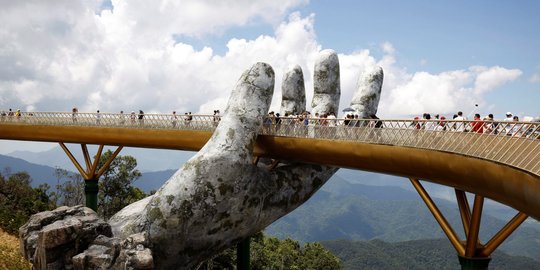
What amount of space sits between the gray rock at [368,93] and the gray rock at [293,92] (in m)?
3.12

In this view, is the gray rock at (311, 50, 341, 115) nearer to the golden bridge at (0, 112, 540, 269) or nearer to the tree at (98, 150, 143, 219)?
the golden bridge at (0, 112, 540, 269)

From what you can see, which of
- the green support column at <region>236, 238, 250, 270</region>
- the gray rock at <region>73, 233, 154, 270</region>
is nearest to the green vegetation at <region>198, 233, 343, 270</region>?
the green support column at <region>236, 238, 250, 270</region>

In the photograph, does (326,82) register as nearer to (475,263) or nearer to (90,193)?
(475,263)

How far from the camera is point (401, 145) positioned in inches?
625

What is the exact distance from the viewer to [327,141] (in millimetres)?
18672

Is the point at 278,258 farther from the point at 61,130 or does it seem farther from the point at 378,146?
the point at 378,146

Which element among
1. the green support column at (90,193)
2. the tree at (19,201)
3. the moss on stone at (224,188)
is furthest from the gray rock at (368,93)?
the tree at (19,201)

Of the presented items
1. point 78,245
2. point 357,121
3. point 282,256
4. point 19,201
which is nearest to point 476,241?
point 357,121

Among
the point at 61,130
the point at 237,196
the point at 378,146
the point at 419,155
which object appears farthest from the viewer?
the point at 61,130

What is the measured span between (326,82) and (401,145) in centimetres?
1164

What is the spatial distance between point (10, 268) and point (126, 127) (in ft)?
33.7

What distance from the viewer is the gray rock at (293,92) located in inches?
1060

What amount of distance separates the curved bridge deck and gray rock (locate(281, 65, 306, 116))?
530 centimetres

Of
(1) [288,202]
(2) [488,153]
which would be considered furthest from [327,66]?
(2) [488,153]
